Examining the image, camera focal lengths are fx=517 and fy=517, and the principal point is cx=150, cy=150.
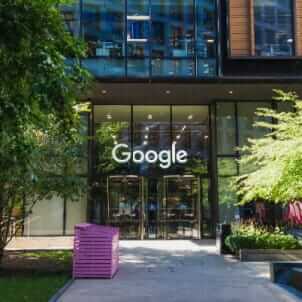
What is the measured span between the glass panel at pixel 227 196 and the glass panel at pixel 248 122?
131cm

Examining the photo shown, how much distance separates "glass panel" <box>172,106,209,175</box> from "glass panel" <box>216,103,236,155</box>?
80 centimetres

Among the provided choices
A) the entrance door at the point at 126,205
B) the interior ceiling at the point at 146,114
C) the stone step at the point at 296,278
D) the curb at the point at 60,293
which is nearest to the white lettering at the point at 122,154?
the entrance door at the point at 126,205

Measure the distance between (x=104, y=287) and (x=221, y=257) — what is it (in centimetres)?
632

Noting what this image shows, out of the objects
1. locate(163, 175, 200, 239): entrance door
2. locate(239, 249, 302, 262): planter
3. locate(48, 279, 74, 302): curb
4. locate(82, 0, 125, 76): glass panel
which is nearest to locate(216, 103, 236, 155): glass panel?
locate(163, 175, 200, 239): entrance door

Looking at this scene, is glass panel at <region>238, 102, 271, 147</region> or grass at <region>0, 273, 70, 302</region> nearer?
grass at <region>0, 273, 70, 302</region>

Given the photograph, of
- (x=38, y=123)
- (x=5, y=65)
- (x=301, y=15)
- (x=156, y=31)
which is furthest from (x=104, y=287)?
(x=301, y=15)

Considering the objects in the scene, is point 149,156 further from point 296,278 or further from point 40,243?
point 296,278

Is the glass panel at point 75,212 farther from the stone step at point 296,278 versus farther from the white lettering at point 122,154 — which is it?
the stone step at point 296,278

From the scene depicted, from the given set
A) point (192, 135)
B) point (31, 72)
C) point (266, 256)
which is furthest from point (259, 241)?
point (31, 72)

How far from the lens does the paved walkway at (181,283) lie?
31.4 ft

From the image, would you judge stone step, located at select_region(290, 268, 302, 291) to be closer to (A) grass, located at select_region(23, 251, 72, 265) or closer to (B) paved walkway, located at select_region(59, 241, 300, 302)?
(B) paved walkway, located at select_region(59, 241, 300, 302)

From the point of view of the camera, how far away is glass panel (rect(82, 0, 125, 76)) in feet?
70.7

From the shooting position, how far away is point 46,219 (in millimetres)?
24000

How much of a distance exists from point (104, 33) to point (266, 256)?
38.7 feet
